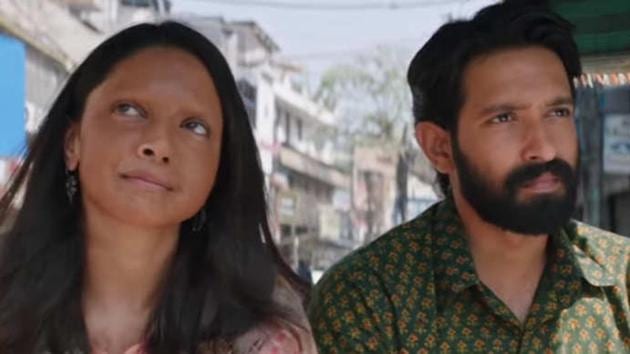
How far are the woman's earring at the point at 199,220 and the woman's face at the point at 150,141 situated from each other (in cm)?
13

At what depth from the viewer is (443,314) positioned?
7.50 feet

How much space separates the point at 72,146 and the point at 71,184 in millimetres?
83

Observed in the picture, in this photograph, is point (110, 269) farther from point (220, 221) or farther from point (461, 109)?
point (461, 109)

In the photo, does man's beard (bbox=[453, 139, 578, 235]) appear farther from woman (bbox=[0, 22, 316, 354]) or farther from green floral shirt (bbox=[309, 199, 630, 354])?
woman (bbox=[0, 22, 316, 354])

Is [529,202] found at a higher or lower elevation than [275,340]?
higher

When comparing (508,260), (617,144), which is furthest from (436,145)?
(617,144)

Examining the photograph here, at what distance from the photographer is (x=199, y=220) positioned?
2.06 metres

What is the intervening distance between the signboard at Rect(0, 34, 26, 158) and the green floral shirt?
1825 mm

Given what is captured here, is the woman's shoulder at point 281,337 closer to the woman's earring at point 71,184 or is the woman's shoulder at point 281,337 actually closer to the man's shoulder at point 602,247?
the woman's earring at point 71,184

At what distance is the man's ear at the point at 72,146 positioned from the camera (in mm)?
1978

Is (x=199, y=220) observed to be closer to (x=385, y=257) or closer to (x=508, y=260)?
(x=385, y=257)

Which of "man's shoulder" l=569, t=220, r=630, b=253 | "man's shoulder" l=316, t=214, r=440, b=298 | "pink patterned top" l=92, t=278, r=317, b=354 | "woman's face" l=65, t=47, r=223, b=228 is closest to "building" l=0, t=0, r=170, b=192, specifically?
"woman's face" l=65, t=47, r=223, b=228

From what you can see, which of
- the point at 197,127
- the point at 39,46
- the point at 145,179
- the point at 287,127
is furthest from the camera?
the point at 287,127

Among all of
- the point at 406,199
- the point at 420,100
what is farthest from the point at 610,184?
the point at 420,100
